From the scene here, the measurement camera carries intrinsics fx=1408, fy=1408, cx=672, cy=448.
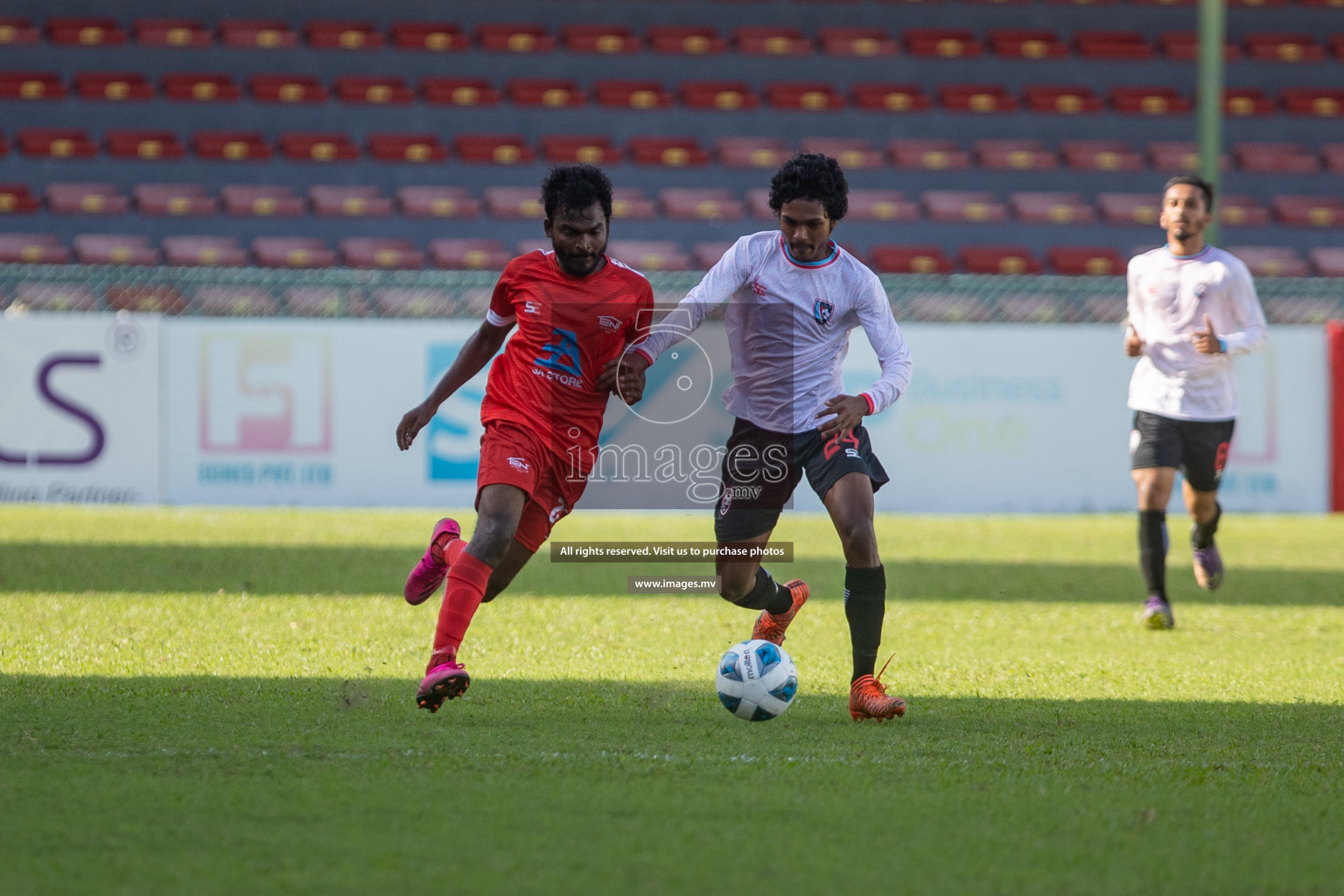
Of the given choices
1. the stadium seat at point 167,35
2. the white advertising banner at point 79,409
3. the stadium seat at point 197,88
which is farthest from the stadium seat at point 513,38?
the white advertising banner at point 79,409

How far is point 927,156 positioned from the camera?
20.1 metres

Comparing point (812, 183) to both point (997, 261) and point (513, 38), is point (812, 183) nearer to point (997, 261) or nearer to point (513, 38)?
point (997, 261)

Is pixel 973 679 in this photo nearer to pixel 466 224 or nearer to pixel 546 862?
pixel 546 862

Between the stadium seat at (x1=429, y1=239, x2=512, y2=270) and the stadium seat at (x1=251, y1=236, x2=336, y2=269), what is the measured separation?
1.34 m

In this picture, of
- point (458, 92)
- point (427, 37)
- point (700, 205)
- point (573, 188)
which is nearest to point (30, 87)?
point (427, 37)

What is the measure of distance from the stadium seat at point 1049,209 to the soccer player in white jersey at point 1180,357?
12.7 metres

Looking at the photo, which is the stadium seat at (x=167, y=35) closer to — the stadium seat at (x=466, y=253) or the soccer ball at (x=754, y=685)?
the stadium seat at (x=466, y=253)

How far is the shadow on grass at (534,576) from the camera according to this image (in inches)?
304

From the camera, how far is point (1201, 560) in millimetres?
7695

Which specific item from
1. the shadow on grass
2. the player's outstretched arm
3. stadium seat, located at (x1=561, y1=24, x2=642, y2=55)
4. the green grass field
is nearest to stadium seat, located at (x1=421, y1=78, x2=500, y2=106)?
stadium seat, located at (x1=561, y1=24, x2=642, y2=55)

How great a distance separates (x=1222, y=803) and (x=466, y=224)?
53.8 feet

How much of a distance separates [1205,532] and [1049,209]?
12783 mm

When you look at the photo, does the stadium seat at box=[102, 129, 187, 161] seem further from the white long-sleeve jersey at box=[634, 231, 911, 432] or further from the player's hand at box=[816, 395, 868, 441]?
the player's hand at box=[816, 395, 868, 441]

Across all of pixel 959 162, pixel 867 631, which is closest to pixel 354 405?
pixel 867 631
